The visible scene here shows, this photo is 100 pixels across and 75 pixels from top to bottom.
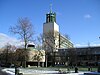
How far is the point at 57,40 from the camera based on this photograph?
286 ft

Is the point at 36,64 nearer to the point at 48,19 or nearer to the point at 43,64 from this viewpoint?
the point at 43,64

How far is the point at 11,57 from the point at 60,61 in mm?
29313

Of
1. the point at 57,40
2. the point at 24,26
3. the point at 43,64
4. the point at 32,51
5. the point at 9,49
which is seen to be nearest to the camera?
the point at 24,26

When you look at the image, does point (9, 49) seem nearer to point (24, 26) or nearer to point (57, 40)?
point (57, 40)

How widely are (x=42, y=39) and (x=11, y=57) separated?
1974 cm

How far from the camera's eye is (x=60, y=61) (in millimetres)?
113188

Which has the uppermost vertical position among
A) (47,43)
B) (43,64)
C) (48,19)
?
(48,19)

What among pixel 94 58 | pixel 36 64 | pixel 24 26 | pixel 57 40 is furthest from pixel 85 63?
pixel 24 26

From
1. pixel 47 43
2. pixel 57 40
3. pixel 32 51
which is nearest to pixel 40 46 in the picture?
pixel 47 43

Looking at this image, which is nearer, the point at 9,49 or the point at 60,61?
the point at 9,49

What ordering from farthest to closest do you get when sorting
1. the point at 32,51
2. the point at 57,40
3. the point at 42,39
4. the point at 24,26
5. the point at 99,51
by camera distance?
the point at 99,51 < the point at 32,51 < the point at 57,40 < the point at 42,39 < the point at 24,26

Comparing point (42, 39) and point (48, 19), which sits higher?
point (48, 19)

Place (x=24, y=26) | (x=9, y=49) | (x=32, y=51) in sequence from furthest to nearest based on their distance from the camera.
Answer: (x=32, y=51) → (x=9, y=49) → (x=24, y=26)

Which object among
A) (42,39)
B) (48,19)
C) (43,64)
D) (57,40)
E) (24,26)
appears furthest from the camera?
(48,19)
